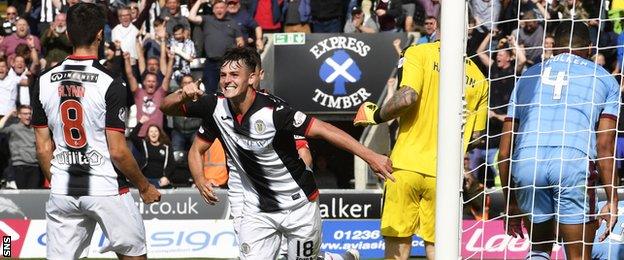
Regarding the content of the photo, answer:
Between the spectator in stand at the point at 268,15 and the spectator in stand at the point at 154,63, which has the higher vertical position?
the spectator in stand at the point at 268,15

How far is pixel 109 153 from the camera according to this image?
7.98m

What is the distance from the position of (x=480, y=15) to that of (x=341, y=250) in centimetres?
361

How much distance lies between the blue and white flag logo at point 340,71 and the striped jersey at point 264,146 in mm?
7696

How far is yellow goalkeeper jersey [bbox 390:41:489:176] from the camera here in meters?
8.98

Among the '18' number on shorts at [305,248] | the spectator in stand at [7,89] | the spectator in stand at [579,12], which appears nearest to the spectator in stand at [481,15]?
the spectator in stand at [579,12]

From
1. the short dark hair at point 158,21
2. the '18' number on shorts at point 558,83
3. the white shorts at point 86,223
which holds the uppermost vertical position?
the short dark hair at point 158,21

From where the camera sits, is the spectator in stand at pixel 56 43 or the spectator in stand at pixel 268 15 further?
the spectator in stand at pixel 268 15

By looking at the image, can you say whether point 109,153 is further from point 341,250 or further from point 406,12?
point 406,12

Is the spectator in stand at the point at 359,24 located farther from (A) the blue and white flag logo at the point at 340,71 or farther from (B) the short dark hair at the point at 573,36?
(B) the short dark hair at the point at 573,36

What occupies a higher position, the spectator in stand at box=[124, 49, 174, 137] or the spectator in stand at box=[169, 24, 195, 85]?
the spectator in stand at box=[169, 24, 195, 85]

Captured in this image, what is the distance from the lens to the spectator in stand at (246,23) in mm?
16859

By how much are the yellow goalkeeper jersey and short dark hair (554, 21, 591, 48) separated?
782mm

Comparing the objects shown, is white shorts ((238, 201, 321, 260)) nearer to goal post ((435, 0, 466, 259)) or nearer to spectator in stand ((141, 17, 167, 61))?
goal post ((435, 0, 466, 259))

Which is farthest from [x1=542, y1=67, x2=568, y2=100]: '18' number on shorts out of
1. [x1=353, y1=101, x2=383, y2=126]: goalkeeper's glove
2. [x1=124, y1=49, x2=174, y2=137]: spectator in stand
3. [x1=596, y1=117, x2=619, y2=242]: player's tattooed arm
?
[x1=124, y1=49, x2=174, y2=137]: spectator in stand
